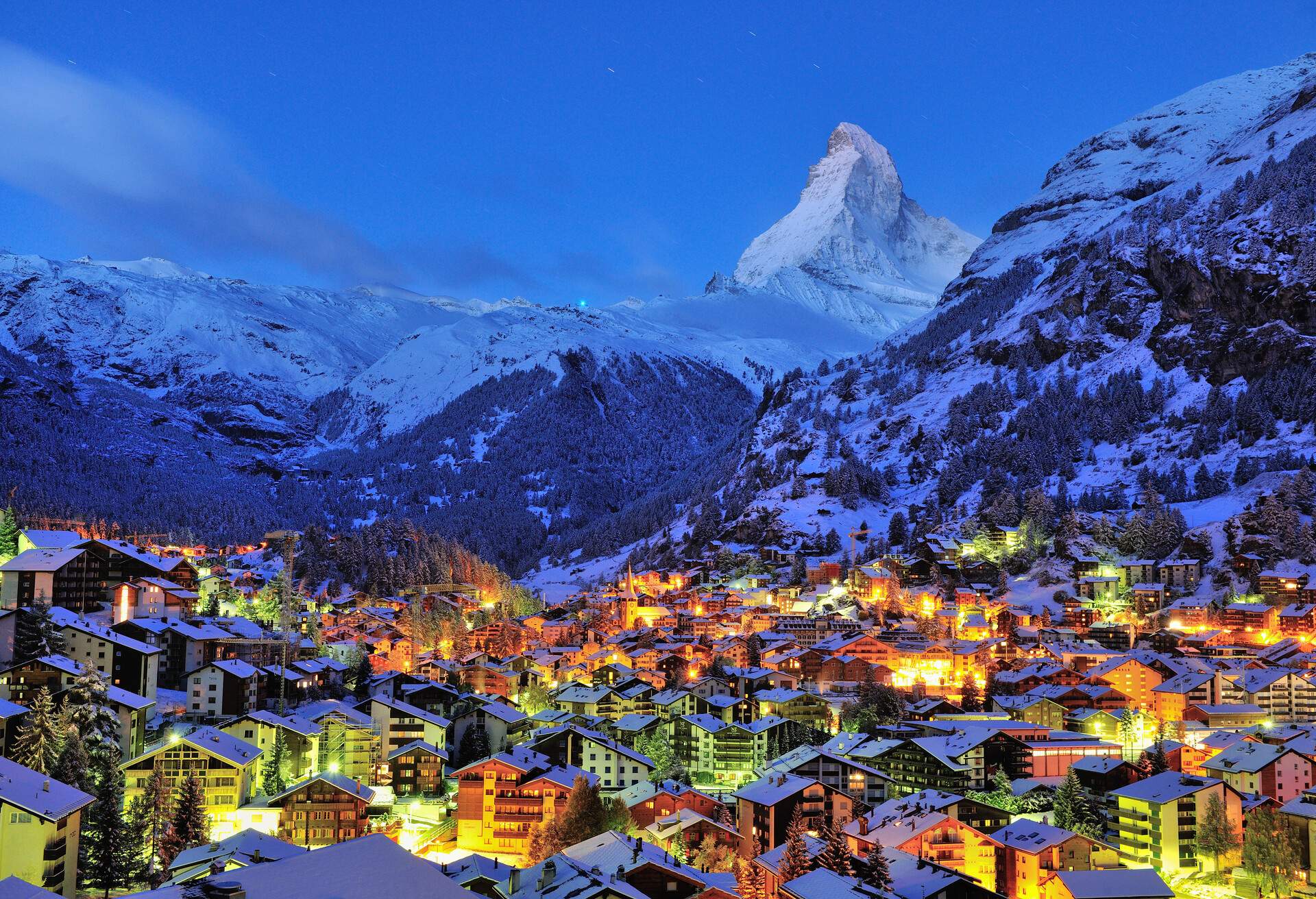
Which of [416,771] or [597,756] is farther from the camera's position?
[597,756]

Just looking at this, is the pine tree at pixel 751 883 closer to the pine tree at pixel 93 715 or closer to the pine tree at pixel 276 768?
the pine tree at pixel 276 768

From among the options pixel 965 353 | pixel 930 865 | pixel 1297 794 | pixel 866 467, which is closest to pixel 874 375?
pixel 965 353

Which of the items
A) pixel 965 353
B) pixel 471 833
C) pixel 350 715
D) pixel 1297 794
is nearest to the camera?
pixel 471 833

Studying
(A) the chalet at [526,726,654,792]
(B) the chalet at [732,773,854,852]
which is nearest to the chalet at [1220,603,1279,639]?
(B) the chalet at [732,773,854,852]

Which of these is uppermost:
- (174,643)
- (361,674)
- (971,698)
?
(174,643)

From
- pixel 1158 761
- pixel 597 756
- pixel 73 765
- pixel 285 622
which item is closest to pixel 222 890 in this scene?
pixel 73 765

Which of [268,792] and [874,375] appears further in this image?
[874,375]

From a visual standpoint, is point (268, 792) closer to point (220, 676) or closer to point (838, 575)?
point (220, 676)

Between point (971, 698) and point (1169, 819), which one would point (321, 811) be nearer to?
point (1169, 819)
